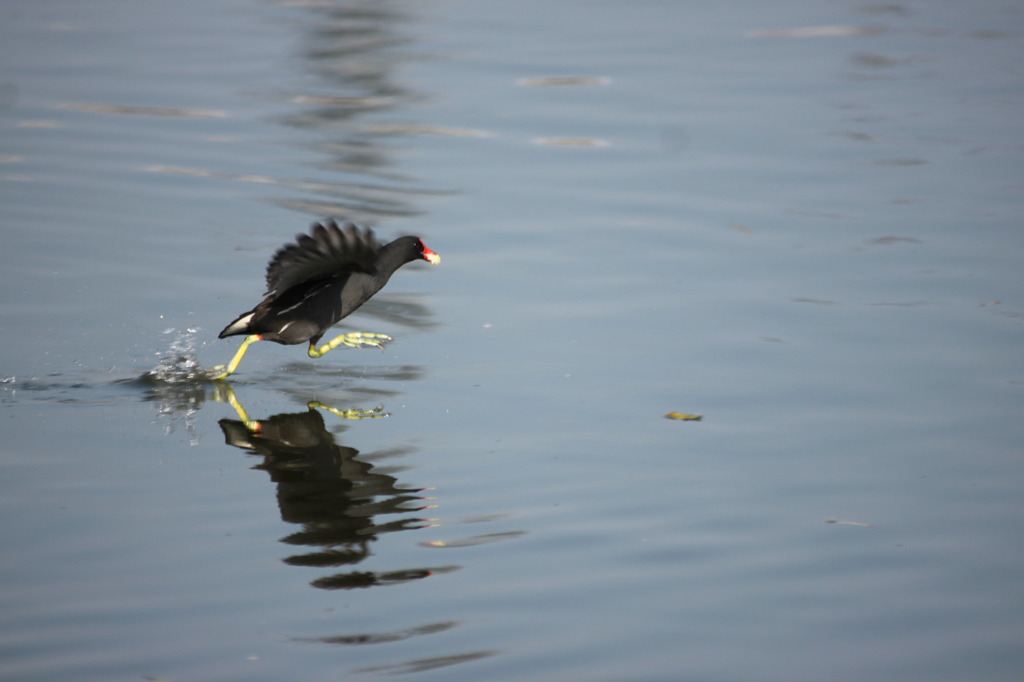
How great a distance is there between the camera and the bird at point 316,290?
5.88 m

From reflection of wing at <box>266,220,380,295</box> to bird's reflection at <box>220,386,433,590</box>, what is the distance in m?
0.64

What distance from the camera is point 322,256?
5.86 m

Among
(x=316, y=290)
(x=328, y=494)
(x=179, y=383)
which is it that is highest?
(x=316, y=290)

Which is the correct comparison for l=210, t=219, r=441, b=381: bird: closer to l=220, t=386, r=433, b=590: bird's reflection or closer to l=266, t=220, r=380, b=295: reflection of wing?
l=266, t=220, r=380, b=295: reflection of wing

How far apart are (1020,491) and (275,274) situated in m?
3.35

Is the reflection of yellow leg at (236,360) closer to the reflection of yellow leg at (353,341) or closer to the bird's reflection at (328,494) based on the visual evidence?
the reflection of yellow leg at (353,341)

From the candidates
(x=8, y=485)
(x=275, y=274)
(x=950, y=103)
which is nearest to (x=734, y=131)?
(x=950, y=103)

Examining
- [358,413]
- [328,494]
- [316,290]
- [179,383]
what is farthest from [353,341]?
[328,494]

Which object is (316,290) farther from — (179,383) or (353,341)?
(179,383)

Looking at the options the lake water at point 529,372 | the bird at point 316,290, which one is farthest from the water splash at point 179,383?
the bird at point 316,290

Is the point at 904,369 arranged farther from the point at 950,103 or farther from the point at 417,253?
the point at 950,103

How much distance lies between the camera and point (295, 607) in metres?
4.31

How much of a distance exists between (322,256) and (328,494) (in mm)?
1203

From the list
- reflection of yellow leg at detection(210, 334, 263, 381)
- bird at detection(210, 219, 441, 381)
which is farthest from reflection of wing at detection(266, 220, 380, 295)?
reflection of yellow leg at detection(210, 334, 263, 381)
